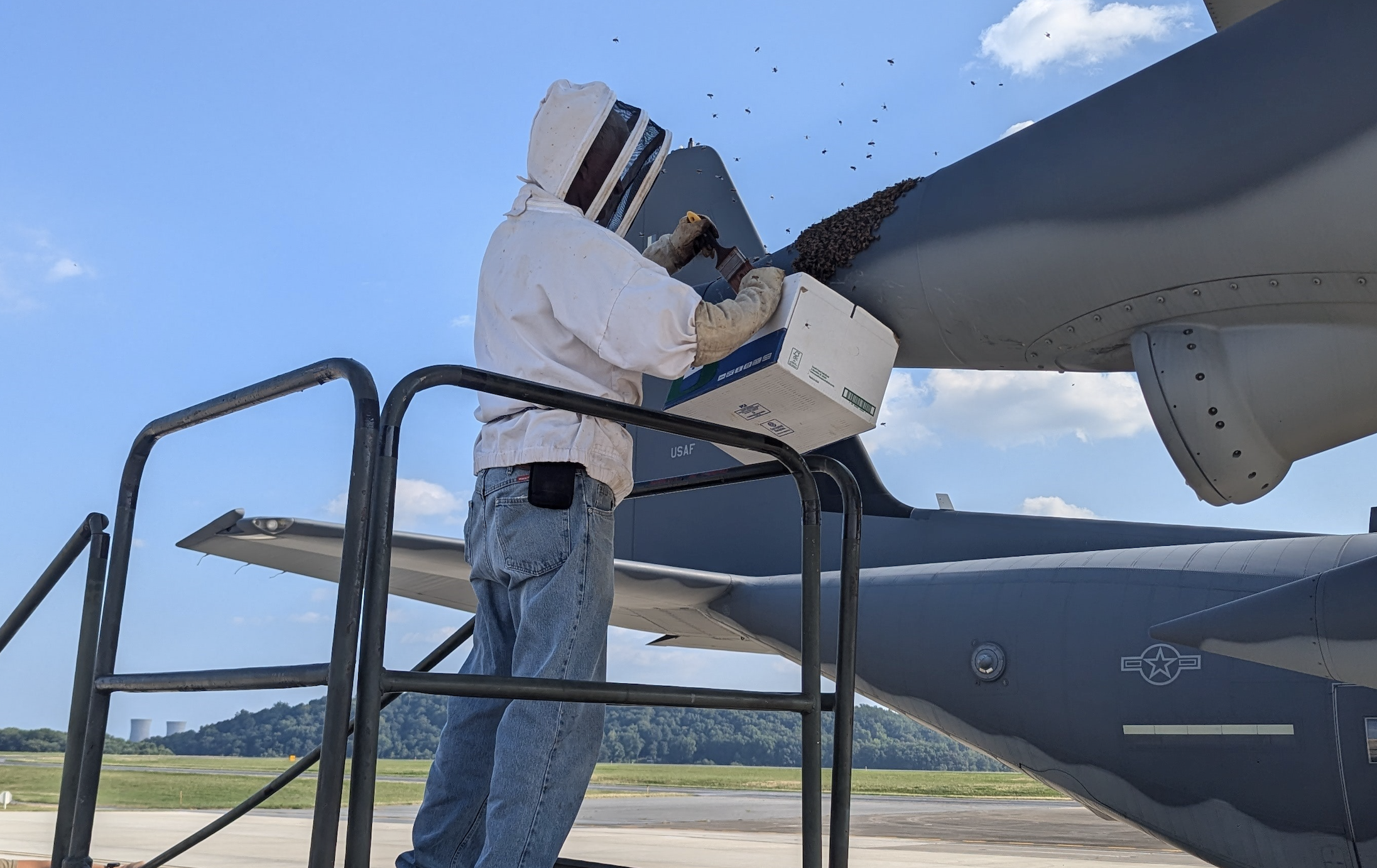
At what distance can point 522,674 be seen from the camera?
1.99 m

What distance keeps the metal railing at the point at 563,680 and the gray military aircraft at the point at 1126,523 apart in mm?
430

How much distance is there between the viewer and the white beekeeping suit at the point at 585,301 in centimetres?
206

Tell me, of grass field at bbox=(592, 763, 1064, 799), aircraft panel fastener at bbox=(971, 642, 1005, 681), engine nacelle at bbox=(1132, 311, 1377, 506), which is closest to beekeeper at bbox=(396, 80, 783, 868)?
engine nacelle at bbox=(1132, 311, 1377, 506)

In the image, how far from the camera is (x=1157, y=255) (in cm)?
200

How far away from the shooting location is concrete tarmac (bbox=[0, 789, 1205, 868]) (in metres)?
9.95

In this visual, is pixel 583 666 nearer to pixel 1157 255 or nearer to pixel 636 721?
pixel 1157 255

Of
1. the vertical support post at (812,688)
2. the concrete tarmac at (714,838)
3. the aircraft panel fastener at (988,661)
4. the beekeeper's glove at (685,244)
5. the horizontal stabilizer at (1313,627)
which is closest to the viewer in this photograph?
the vertical support post at (812,688)

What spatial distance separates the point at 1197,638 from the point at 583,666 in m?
3.11

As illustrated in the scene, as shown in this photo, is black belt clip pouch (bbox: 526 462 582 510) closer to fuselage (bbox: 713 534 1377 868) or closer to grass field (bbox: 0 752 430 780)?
fuselage (bbox: 713 534 1377 868)

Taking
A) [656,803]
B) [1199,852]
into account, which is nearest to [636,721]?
[656,803]

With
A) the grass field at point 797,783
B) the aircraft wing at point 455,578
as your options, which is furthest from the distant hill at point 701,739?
the aircraft wing at point 455,578

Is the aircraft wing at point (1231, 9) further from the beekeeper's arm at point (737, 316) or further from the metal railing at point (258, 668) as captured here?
the metal railing at point (258, 668)

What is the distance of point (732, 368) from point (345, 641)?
1021 mm

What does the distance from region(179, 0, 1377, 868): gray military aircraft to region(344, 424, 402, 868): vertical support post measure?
107 cm
